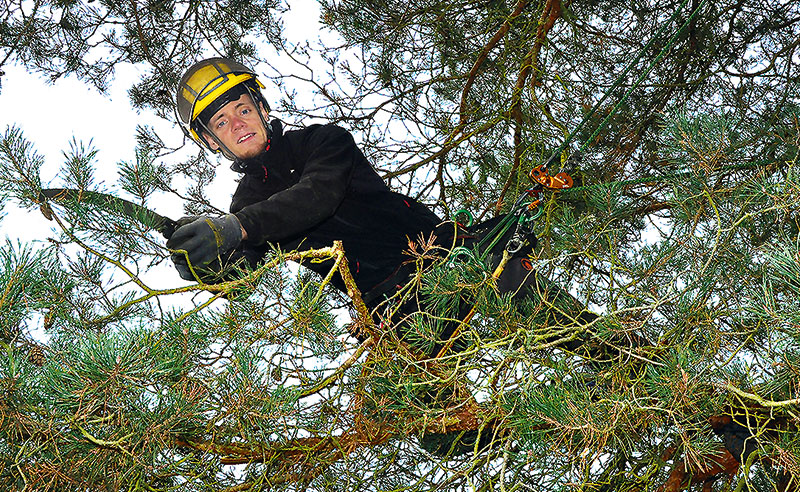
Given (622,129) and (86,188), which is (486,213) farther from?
(86,188)

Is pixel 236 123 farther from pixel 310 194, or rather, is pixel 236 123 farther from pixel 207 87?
pixel 310 194

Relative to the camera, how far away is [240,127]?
66.0 inches

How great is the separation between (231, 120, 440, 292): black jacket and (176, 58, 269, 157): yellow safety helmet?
0.35 ft

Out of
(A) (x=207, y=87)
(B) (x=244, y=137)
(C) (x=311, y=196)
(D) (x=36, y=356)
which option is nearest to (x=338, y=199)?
(C) (x=311, y=196)

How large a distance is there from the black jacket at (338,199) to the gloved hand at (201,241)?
232 millimetres

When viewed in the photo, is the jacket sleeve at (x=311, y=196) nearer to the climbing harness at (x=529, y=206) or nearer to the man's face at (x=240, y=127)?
the man's face at (x=240, y=127)

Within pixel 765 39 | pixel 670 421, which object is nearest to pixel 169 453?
pixel 670 421

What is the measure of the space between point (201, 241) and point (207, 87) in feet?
1.50

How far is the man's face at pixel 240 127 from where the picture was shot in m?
1.67

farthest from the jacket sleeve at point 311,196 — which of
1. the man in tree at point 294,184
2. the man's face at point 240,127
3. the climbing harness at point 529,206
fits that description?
the climbing harness at point 529,206

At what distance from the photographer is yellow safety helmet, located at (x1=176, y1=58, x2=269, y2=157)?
1660mm

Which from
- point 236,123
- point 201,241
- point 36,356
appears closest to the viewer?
point 36,356

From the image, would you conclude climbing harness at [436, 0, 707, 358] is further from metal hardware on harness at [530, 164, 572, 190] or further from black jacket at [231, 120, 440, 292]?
black jacket at [231, 120, 440, 292]

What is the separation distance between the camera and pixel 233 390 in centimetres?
123
